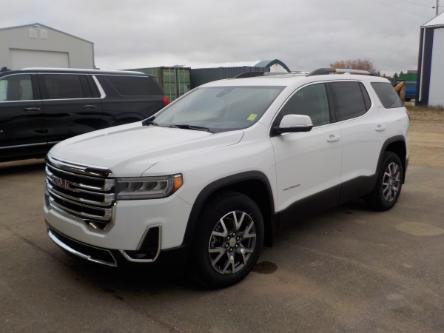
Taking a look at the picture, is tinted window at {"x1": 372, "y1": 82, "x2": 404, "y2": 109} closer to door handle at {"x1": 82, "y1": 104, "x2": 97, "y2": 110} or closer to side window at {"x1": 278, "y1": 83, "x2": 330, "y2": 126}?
side window at {"x1": 278, "y1": 83, "x2": 330, "y2": 126}

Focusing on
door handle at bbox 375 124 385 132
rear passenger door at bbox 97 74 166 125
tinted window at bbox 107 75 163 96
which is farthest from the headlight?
tinted window at bbox 107 75 163 96

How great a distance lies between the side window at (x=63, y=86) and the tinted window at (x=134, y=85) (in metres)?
0.71

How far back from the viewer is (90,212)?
3.45 meters

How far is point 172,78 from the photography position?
92.1 feet

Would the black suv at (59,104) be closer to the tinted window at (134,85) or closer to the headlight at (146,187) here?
the tinted window at (134,85)

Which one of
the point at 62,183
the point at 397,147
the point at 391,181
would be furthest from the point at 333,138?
the point at 62,183

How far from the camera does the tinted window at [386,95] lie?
5.93 meters

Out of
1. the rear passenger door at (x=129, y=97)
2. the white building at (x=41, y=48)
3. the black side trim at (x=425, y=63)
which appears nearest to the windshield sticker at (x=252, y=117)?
the rear passenger door at (x=129, y=97)

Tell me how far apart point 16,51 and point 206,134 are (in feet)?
82.2

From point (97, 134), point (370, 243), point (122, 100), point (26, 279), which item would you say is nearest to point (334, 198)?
point (370, 243)

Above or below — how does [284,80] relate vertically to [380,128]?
above

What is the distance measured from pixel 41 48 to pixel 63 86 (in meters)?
19.7

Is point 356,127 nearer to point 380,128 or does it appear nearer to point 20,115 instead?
point 380,128

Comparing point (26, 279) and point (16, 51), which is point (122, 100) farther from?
point (16, 51)
